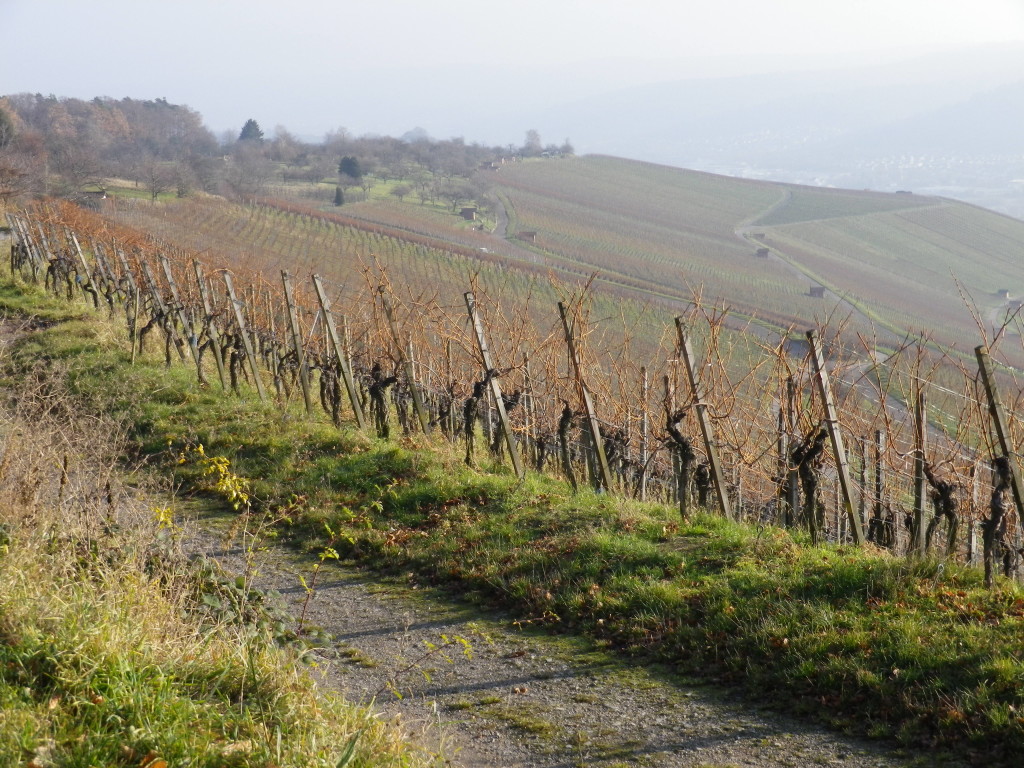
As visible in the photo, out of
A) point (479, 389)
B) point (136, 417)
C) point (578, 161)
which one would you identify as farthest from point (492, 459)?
point (578, 161)

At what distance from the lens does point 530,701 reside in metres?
5.26

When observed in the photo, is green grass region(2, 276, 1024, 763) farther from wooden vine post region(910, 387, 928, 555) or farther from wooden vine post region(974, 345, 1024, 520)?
wooden vine post region(974, 345, 1024, 520)

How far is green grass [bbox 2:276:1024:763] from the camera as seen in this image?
4.82m

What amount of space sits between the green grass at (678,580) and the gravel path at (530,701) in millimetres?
236

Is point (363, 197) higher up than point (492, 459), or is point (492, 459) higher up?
point (363, 197)

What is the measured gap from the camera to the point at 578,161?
140 m

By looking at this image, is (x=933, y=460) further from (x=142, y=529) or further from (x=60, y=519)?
(x=60, y=519)

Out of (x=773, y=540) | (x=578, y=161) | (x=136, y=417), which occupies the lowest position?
(x=136, y=417)

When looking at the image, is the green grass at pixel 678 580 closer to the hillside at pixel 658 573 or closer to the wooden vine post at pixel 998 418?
the hillside at pixel 658 573

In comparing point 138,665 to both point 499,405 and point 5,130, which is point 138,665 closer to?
point 499,405

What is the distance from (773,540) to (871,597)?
1133 millimetres

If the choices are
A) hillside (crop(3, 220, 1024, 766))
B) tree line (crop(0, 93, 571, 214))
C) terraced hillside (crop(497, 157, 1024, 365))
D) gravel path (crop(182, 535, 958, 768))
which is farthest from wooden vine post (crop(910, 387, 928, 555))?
terraced hillside (crop(497, 157, 1024, 365))

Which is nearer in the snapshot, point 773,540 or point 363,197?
point 773,540

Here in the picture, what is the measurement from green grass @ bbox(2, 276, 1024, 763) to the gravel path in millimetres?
236
